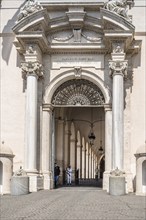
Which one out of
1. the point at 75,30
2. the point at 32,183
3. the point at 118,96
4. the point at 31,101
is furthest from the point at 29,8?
the point at 32,183

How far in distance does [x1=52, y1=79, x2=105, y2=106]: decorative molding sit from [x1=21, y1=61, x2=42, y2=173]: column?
1612mm

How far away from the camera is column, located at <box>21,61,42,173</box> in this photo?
70.5 ft

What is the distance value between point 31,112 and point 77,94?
2600 mm

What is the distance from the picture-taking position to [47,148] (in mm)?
22609

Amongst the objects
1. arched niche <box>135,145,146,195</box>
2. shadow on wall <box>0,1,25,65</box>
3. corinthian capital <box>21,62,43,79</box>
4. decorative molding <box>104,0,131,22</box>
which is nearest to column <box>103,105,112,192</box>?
arched niche <box>135,145,146,195</box>

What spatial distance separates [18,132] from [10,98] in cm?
143

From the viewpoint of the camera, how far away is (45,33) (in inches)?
893

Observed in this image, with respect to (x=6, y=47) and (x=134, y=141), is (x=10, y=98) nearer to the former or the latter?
(x=6, y=47)

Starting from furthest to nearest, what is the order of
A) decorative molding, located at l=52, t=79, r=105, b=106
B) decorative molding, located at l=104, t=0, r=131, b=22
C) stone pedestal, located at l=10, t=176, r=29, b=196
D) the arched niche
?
1. decorative molding, located at l=52, t=79, r=105, b=106
2. decorative molding, located at l=104, t=0, r=131, b=22
3. the arched niche
4. stone pedestal, located at l=10, t=176, r=29, b=196

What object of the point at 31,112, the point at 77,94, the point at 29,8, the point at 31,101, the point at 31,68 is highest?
the point at 29,8

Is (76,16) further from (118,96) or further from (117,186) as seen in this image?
Result: (117,186)

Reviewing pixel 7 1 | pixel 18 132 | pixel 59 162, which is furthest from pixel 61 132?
pixel 7 1

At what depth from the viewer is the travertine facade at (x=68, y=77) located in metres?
21.5

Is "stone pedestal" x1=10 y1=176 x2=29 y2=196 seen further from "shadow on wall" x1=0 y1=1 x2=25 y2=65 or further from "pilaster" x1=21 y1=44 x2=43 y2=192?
"shadow on wall" x1=0 y1=1 x2=25 y2=65
